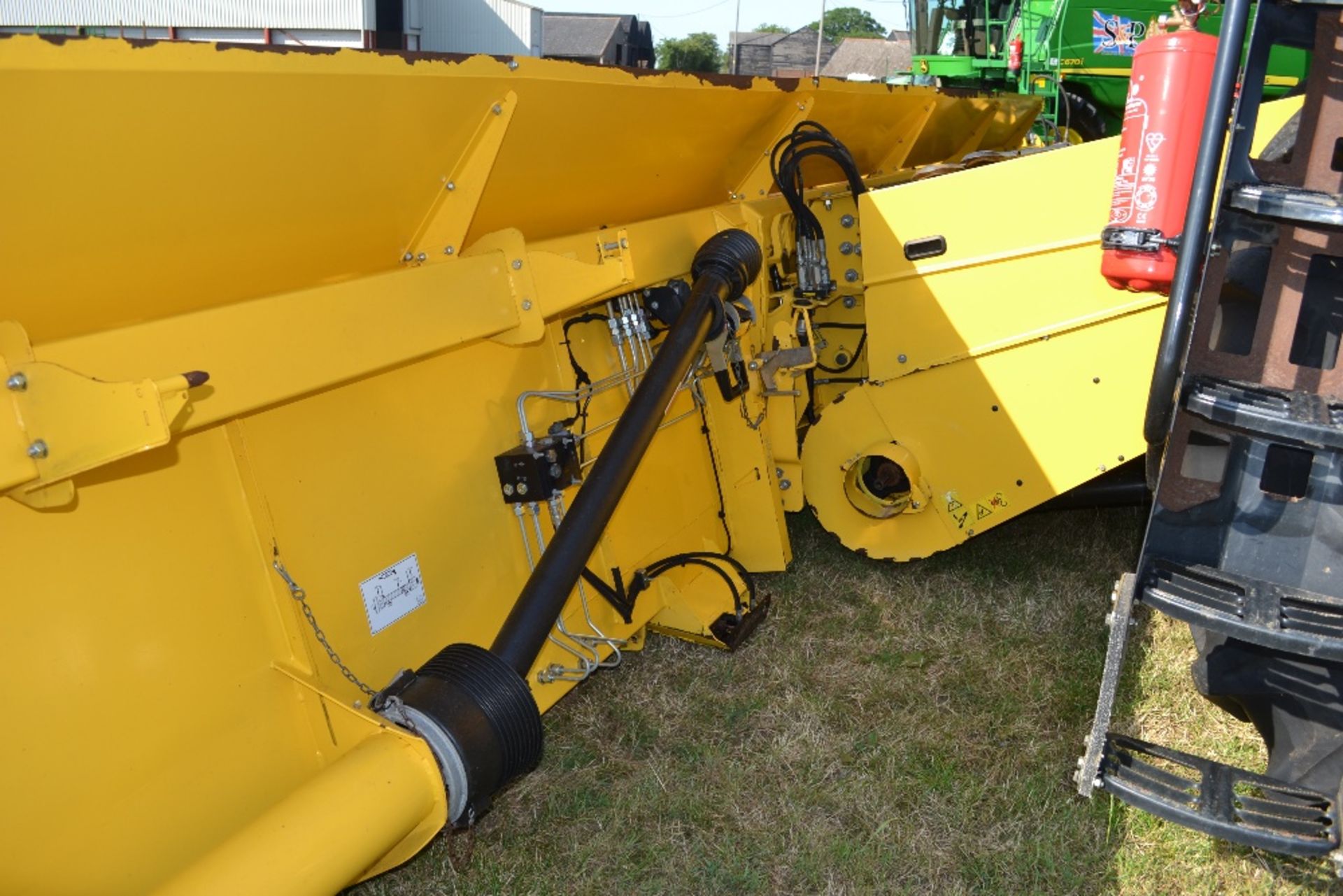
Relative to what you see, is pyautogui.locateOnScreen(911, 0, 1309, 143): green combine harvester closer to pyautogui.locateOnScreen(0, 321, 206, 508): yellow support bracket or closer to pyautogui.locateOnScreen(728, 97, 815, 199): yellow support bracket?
pyautogui.locateOnScreen(728, 97, 815, 199): yellow support bracket

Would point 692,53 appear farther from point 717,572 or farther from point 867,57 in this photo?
point 717,572

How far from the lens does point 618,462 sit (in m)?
2.41

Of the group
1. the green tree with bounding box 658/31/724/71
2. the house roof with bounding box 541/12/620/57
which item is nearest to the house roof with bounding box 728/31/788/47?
the green tree with bounding box 658/31/724/71

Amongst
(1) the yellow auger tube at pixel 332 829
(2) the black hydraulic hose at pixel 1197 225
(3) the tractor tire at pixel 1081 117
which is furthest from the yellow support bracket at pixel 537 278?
(3) the tractor tire at pixel 1081 117

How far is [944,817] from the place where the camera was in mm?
2502

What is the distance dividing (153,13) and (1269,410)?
33520 mm

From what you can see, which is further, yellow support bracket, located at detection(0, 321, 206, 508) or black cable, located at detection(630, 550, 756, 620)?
black cable, located at detection(630, 550, 756, 620)

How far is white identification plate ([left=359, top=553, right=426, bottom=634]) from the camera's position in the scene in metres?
2.32

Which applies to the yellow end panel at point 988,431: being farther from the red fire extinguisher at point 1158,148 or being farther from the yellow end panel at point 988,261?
the red fire extinguisher at point 1158,148

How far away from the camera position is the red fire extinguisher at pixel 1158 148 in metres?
2.22

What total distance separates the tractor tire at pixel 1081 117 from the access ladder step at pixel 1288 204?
847 centimetres

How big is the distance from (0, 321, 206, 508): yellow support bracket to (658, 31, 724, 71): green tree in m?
47.2

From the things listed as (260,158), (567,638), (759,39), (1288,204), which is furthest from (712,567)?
(759,39)

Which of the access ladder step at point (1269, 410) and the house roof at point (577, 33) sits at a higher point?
the access ladder step at point (1269, 410)
